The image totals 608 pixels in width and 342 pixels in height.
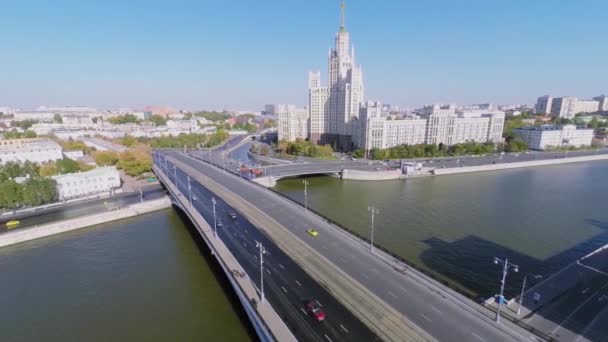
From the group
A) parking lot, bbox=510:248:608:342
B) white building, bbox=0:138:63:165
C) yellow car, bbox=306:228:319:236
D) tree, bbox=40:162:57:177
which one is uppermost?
white building, bbox=0:138:63:165

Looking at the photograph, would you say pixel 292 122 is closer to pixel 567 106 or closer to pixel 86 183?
pixel 86 183

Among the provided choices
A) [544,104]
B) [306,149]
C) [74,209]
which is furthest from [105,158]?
[544,104]

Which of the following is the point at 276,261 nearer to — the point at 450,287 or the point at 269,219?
the point at 269,219

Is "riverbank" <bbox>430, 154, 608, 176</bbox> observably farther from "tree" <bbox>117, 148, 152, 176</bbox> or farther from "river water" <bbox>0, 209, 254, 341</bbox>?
"tree" <bbox>117, 148, 152, 176</bbox>

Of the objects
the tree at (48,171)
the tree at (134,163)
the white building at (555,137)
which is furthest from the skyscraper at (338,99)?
the tree at (48,171)

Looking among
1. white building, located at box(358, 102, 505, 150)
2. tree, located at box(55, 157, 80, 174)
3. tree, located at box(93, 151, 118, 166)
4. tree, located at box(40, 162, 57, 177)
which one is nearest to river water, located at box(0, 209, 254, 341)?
tree, located at box(55, 157, 80, 174)

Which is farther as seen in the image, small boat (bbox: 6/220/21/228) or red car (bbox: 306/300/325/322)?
small boat (bbox: 6/220/21/228)

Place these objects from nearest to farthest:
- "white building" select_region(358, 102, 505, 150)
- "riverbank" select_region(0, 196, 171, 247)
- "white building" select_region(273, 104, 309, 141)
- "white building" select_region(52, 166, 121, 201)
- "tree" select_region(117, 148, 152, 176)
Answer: "riverbank" select_region(0, 196, 171, 247)
"white building" select_region(52, 166, 121, 201)
"tree" select_region(117, 148, 152, 176)
"white building" select_region(358, 102, 505, 150)
"white building" select_region(273, 104, 309, 141)
